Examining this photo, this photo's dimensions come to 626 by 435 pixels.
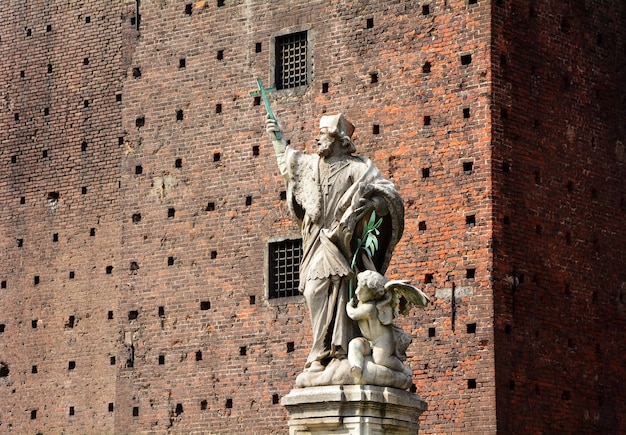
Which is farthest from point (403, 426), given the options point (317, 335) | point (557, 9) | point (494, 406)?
point (557, 9)

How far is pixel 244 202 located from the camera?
2964 cm

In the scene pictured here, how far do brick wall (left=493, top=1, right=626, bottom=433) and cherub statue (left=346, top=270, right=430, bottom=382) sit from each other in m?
10.8

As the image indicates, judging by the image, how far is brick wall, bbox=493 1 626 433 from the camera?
2681 cm

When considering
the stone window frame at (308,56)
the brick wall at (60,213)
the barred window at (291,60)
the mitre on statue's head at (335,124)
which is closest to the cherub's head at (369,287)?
the mitre on statue's head at (335,124)

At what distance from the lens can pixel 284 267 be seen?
29000 millimetres

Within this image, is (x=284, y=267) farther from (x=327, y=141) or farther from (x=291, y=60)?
(x=327, y=141)

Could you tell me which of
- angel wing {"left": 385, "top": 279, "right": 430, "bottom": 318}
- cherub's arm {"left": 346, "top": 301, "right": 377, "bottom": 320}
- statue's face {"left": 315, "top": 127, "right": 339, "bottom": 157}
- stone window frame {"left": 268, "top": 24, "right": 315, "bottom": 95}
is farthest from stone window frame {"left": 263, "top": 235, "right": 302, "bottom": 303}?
cherub's arm {"left": 346, "top": 301, "right": 377, "bottom": 320}

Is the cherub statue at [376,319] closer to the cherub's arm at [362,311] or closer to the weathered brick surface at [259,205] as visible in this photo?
the cherub's arm at [362,311]

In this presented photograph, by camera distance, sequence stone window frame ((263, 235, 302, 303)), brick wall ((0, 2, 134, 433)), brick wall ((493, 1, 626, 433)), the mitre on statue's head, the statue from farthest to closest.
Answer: brick wall ((0, 2, 134, 433)) → stone window frame ((263, 235, 302, 303)) → brick wall ((493, 1, 626, 433)) → the mitre on statue's head → the statue

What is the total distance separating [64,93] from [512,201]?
10.3m

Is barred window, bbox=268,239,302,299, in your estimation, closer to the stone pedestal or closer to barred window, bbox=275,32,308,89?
barred window, bbox=275,32,308,89

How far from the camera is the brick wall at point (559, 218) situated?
26.8m

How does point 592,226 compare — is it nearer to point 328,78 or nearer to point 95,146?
point 328,78

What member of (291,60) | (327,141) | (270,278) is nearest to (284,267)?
(270,278)
